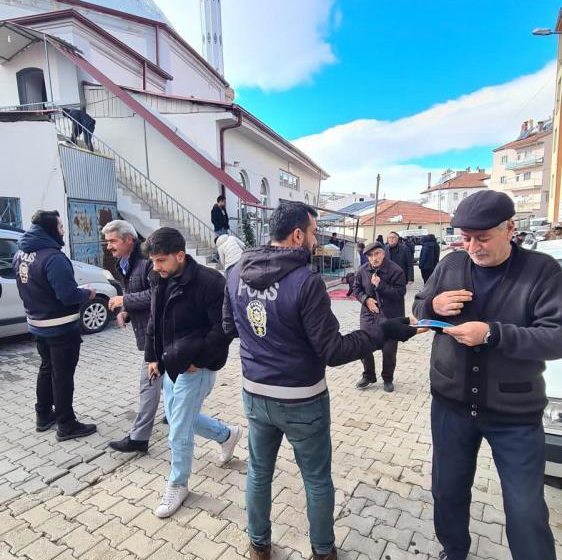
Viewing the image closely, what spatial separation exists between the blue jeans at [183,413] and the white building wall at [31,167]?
780cm

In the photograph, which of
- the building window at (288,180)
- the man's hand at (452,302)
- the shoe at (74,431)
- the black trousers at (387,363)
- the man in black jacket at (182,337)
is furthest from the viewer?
the building window at (288,180)

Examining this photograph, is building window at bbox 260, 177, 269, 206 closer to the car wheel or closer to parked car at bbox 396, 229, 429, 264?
parked car at bbox 396, 229, 429, 264

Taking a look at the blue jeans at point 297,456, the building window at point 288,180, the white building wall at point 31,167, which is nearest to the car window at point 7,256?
the white building wall at point 31,167

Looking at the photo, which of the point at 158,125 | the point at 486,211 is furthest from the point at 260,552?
the point at 158,125

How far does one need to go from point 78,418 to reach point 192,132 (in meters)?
10.6

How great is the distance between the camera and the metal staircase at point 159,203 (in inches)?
447

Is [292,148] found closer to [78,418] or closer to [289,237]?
[78,418]

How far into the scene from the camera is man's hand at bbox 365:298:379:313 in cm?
414

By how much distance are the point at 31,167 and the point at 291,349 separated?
9148 millimetres

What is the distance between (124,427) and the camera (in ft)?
12.5

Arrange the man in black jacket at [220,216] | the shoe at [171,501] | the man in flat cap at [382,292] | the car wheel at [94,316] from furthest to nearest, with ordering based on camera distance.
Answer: the man in black jacket at [220,216] → the car wheel at [94,316] → the man in flat cap at [382,292] → the shoe at [171,501]

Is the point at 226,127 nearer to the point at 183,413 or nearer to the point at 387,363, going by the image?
the point at 387,363

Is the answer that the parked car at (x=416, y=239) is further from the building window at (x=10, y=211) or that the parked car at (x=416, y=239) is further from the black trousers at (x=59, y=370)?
the black trousers at (x=59, y=370)

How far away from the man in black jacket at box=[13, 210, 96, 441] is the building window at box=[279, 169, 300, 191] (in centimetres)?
1542
